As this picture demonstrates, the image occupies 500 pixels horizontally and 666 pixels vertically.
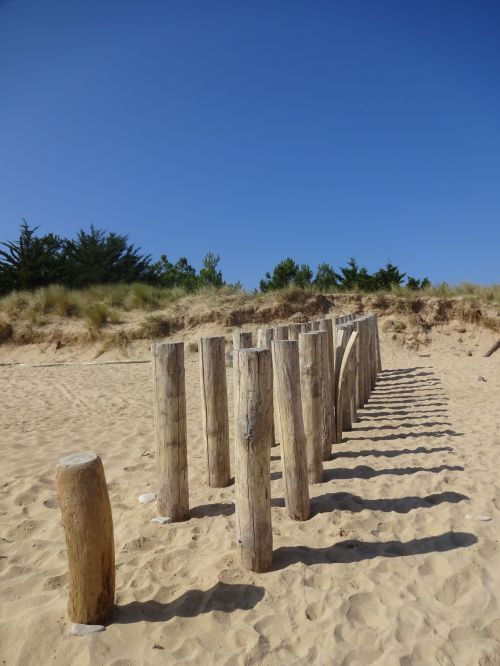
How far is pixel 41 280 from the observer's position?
22922 mm

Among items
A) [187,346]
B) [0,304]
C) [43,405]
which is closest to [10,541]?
[43,405]

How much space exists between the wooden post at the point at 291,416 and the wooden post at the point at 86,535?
4.57ft

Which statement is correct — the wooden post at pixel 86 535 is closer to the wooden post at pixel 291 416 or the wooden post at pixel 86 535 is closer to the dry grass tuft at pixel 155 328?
the wooden post at pixel 291 416

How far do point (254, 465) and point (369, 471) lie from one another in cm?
207

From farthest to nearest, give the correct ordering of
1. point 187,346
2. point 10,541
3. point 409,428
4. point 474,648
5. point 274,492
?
point 187,346 < point 409,428 < point 274,492 < point 10,541 < point 474,648

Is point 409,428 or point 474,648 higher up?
point 409,428

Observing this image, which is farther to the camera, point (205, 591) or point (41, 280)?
point (41, 280)

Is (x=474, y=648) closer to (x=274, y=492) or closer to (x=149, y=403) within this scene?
(x=274, y=492)

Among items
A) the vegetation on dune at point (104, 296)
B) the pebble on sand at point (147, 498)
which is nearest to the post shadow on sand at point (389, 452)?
the pebble on sand at point (147, 498)

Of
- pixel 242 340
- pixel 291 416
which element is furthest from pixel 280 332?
pixel 291 416

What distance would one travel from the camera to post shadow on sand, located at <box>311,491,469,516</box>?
3631 mm

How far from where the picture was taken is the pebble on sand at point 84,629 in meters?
2.29

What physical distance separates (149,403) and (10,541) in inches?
200

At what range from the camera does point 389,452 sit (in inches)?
202
